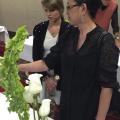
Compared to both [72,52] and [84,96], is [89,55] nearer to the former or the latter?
[72,52]

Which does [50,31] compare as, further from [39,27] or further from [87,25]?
[87,25]

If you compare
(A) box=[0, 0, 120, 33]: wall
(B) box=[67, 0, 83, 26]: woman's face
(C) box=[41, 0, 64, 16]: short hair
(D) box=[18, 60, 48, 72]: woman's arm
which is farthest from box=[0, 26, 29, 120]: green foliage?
(A) box=[0, 0, 120, 33]: wall

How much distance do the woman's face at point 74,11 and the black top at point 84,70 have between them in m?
0.08

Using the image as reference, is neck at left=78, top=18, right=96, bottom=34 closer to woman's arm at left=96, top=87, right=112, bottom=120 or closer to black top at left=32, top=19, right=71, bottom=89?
woman's arm at left=96, top=87, right=112, bottom=120

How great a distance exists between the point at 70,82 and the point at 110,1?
5.37ft

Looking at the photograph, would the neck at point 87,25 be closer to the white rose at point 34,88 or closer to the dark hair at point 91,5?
the dark hair at point 91,5

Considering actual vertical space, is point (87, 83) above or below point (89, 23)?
below

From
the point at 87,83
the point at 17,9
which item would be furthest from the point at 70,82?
the point at 17,9

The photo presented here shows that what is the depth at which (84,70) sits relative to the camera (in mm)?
1321

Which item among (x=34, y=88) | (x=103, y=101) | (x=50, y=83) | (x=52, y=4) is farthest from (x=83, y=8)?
(x=50, y=83)

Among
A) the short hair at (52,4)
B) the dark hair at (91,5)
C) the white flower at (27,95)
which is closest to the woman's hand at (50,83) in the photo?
the short hair at (52,4)

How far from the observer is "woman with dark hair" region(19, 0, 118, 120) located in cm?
128

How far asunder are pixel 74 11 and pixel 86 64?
0.74 ft

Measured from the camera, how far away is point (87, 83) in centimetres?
135
